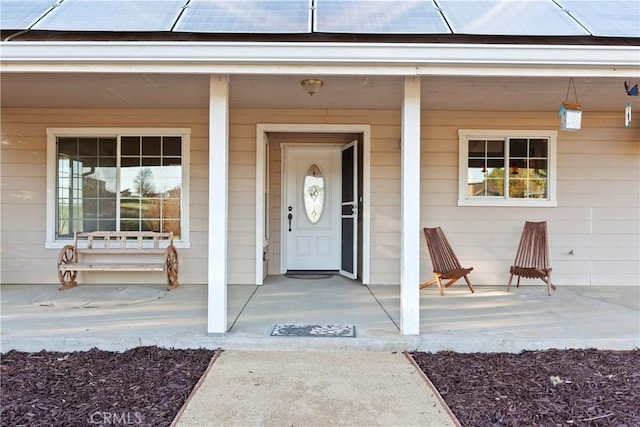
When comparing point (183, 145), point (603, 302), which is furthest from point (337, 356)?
point (183, 145)

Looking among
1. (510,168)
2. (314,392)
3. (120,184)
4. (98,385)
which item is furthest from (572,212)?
(120,184)

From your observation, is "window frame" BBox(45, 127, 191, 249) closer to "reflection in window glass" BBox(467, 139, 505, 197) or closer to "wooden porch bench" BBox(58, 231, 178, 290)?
"wooden porch bench" BBox(58, 231, 178, 290)

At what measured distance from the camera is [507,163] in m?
5.61

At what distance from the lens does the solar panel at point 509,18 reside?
3355 mm

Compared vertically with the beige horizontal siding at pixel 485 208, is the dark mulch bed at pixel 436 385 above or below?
below

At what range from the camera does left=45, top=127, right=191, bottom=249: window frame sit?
5.54 metres

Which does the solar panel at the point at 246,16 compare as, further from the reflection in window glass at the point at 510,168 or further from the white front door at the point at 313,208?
the reflection in window glass at the point at 510,168

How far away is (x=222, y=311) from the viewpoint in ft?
11.2

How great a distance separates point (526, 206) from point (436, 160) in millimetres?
1327

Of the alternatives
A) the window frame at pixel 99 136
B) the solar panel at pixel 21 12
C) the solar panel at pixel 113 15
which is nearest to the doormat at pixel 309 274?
the window frame at pixel 99 136

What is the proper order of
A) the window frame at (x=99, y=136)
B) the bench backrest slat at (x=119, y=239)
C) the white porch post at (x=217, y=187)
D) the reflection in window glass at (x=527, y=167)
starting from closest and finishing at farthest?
the white porch post at (x=217, y=187), the bench backrest slat at (x=119, y=239), the window frame at (x=99, y=136), the reflection in window glass at (x=527, y=167)

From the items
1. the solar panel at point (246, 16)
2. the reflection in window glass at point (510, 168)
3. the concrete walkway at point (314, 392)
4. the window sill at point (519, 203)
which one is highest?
the solar panel at point (246, 16)

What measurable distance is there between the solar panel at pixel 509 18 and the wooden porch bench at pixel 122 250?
4029 mm

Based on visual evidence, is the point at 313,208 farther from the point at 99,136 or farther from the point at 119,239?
the point at 99,136
